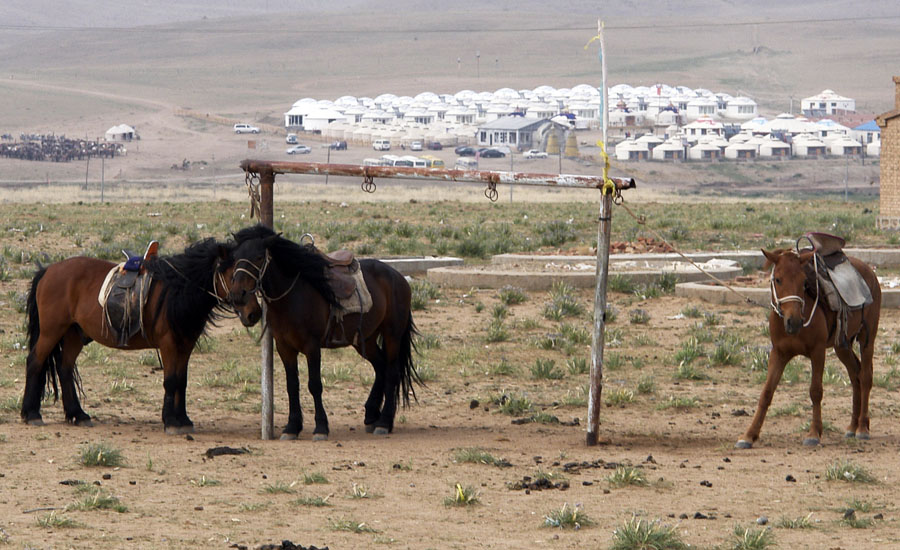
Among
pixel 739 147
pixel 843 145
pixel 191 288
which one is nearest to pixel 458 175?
pixel 191 288

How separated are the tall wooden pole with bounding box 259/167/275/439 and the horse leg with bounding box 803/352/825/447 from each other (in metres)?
4.51

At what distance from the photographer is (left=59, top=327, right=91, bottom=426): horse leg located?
10352mm

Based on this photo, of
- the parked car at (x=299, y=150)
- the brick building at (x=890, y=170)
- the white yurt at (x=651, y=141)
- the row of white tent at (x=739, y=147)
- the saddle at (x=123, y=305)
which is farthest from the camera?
the white yurt at (x=651, y=141)

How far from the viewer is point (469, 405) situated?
12.1 meters

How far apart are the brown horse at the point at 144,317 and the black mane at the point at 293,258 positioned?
0.91ft

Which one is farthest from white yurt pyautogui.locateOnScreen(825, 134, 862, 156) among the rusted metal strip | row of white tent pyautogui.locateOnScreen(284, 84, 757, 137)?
the rusted metal strip

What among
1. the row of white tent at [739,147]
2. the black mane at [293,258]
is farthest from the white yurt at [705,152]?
the black mane at [293,258]

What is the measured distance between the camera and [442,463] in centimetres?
909

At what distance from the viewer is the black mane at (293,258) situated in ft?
32.0

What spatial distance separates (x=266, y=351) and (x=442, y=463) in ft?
6.96

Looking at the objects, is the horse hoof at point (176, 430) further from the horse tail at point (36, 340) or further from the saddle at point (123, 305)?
the horse tail at point (36, 340)

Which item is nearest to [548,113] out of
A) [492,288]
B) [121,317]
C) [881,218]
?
[881,218]

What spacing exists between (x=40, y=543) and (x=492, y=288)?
13929 mm

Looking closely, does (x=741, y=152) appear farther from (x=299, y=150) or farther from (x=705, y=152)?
(x=299, y=150)
